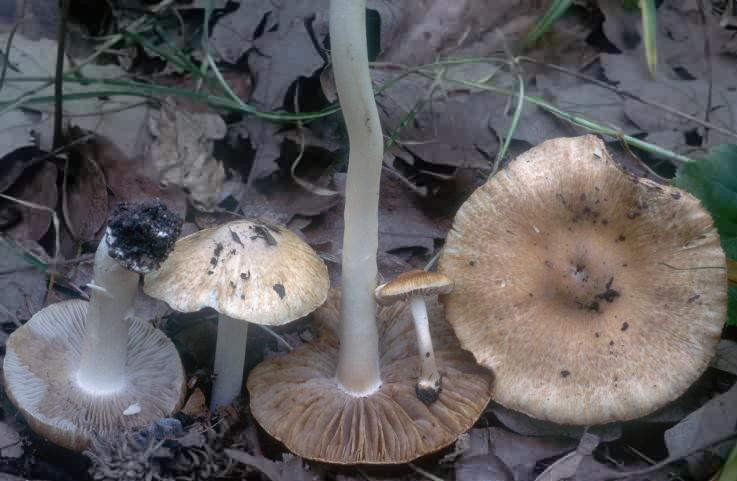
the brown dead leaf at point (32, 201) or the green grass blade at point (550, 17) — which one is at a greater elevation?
the green grass blade at point (550, 17)

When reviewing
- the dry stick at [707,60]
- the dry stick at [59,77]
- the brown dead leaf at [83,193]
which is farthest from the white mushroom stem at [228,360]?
the dry stick at [707,60]

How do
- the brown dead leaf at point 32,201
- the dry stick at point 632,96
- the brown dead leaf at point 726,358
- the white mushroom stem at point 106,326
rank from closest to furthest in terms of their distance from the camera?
the white mushroom stem at point 106,326
the brown dead leaf at point 726,358
the brown dead leaf at point 32,201
the dry stick at point 632,96

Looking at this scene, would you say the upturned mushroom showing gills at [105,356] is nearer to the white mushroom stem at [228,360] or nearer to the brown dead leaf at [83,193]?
the white mushroom stem at [228,360]

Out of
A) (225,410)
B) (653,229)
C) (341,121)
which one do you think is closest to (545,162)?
(653,229)

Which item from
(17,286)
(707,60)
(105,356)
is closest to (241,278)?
(105,356)

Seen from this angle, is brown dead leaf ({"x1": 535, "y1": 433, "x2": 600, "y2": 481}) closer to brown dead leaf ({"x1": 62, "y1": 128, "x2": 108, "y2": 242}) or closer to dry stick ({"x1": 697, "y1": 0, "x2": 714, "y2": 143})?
dry stick ({"x1": 697, "y1": 0, "x2": 714, "y2": 143})

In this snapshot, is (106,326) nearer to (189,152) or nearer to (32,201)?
(32,201)

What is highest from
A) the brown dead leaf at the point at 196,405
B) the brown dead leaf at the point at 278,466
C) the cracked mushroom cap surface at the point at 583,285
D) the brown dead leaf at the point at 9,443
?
the cracked mushroom cap surface at the point at 583,285

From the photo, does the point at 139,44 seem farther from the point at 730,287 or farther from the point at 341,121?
the point at 730,287
